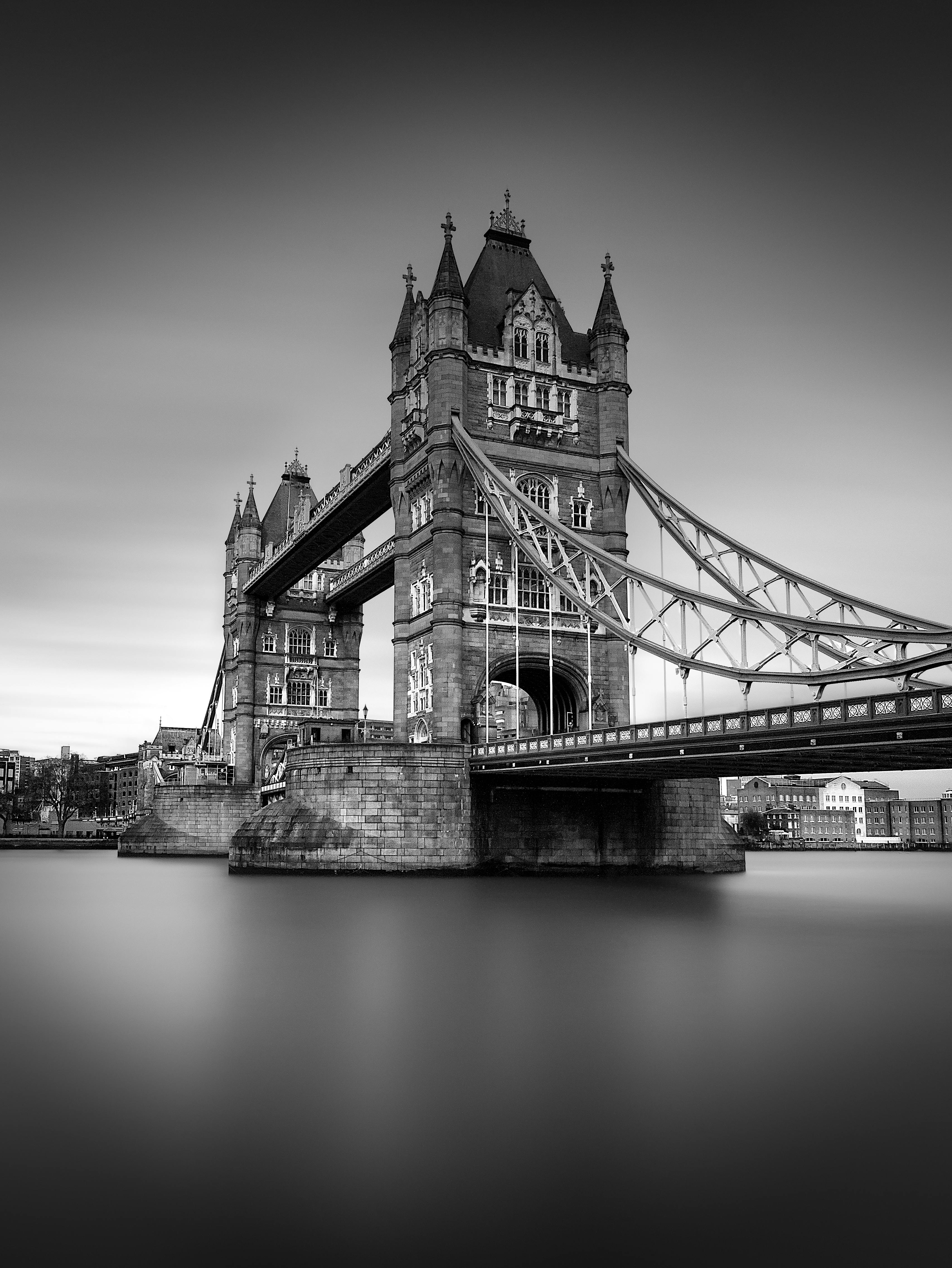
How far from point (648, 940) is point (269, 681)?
46655 millimetres

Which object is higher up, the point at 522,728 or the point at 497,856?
the point at 522,728

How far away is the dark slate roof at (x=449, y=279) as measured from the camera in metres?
37.3

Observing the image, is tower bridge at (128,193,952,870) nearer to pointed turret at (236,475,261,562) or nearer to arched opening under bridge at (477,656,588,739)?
arched opening under bridge at (477,656,588,739)

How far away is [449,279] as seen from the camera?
37.5m

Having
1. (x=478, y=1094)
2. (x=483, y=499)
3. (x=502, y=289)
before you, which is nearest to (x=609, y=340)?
(x=502, y=289)

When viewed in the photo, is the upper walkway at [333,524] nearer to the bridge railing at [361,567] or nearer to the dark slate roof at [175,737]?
the bridge railing at [361,567]

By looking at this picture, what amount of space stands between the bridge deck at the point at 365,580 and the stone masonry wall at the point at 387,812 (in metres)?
14.5

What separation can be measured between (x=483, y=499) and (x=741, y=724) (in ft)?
49.8

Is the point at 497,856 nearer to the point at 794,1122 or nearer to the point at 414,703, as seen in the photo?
the point at 414,703

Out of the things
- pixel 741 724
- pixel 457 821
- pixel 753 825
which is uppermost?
pixel 741 724

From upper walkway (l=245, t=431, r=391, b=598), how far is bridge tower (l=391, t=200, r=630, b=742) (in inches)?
158

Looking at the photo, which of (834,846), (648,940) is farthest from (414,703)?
(834,846)

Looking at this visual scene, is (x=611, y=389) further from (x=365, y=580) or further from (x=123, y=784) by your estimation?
(x=123, y=784)

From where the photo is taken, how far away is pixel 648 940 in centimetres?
1919
